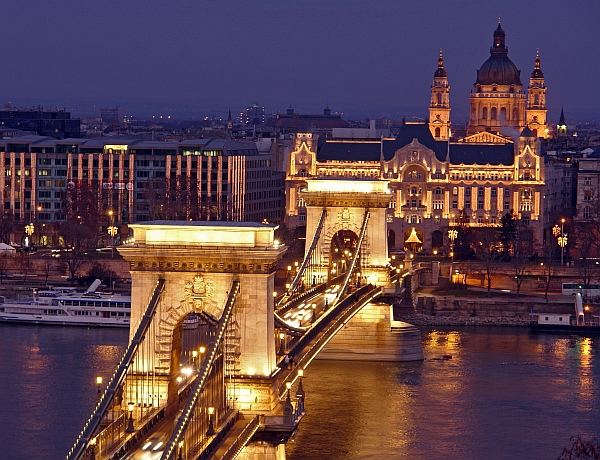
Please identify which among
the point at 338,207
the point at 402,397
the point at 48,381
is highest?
the point at 338,207

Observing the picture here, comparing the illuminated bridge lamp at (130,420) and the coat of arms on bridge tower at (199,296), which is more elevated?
the coat of arms on bridge tower at (199,296)

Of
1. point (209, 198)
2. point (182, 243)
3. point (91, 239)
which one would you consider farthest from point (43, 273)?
point (182, 243)

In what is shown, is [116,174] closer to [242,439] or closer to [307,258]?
[307,258]

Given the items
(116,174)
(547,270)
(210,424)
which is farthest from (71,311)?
(210,424)

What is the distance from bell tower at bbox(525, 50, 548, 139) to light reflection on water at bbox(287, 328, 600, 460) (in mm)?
40703

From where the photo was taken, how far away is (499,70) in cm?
8812

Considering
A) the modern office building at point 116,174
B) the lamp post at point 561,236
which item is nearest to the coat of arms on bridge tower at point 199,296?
the lamp post at point 561,236

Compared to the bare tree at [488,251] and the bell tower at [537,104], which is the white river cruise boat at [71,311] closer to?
the bare tree at [488,251]

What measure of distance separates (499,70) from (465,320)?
122 ft

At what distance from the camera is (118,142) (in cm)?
A: 7231

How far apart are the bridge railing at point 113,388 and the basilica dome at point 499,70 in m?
63.0

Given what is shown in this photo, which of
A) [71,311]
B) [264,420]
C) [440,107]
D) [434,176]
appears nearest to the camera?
[264,420]

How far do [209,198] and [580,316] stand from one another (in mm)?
21501

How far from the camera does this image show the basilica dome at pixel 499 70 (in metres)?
88.1
